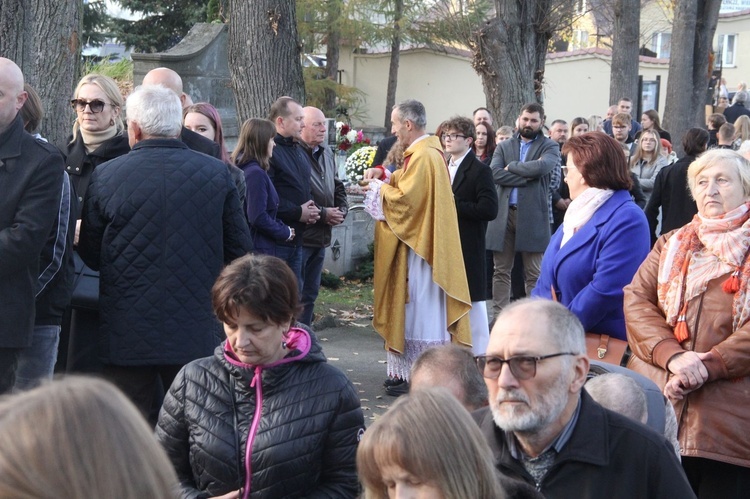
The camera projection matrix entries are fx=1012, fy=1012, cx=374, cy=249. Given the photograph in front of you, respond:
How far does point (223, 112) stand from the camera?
13.6 m

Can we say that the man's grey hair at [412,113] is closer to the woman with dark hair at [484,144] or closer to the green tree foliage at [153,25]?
the woman with dark hair at [484,144]

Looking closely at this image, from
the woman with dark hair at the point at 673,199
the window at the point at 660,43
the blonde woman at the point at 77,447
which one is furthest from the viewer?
the window at the point at 660,43

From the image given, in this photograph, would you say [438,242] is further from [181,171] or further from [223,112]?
[223,112]

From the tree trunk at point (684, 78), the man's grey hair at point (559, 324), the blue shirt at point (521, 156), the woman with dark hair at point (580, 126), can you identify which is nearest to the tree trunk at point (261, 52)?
the blue shirt at point (521, 156)

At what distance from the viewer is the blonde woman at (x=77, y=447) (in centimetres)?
136

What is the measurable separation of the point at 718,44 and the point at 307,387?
4733 centimetres

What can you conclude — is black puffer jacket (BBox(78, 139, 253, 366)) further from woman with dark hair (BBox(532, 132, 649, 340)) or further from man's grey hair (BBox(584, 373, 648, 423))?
man's grey hair (BBox(584, 373, 648, 423))

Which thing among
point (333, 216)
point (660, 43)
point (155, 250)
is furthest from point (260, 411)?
point (660, 43)

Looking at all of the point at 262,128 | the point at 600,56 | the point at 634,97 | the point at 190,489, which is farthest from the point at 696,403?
the point at 600,56

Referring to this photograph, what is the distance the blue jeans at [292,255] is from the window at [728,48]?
143 feet

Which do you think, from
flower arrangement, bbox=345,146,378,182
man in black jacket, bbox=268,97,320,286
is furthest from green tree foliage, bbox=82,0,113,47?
man in black jacket, bbox=268,97,320,286

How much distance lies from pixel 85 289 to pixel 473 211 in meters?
3.56

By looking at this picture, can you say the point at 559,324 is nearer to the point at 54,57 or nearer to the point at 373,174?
the point at 373,174

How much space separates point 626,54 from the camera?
2192 centimetres
